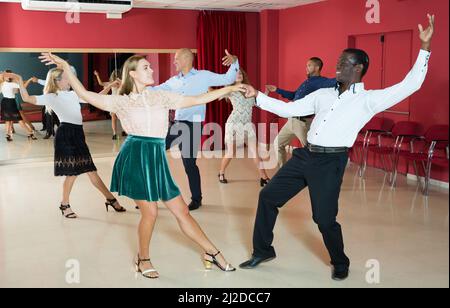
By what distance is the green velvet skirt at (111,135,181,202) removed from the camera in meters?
3.34

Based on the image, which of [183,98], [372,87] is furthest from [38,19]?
[183,98]

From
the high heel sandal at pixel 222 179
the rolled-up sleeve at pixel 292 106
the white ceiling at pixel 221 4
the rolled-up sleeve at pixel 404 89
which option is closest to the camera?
the rolled-up sleeve at pixel 404 89

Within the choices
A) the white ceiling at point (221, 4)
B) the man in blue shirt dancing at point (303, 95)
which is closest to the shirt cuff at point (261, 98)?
the man in blue shirt dancing at point (303, 95)

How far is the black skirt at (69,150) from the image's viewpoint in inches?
195

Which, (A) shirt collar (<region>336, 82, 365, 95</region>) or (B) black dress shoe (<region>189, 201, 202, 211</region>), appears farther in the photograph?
(B) black dress shoe (<region>189, 201, 202, 211</region>)

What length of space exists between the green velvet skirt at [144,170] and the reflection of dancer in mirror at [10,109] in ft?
17.8

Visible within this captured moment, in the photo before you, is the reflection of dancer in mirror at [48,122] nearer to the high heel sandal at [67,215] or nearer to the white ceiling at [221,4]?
the white ceiling at [221,4]

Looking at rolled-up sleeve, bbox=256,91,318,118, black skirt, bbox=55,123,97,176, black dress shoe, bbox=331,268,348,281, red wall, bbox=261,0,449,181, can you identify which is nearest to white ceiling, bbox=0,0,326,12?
red wall, bbox=261,0,449,181

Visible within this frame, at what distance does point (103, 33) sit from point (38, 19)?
0.98 metres

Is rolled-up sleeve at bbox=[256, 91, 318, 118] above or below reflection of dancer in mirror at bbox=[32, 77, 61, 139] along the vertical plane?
above

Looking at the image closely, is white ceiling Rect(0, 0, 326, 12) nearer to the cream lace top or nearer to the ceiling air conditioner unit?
the ceiling air conditioner unit

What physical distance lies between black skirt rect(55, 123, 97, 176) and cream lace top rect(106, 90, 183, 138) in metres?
1.73

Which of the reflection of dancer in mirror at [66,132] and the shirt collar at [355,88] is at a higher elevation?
the shirt collar at [355,88]
